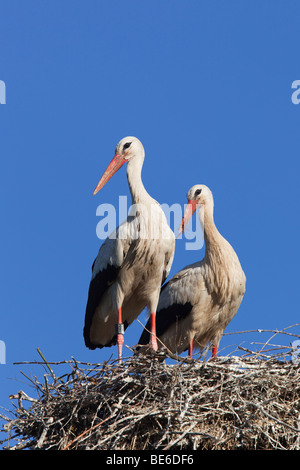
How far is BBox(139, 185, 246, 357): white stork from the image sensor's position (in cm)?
888

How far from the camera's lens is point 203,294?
29.1 feet

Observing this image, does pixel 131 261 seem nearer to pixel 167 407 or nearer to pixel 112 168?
pixel 112 168

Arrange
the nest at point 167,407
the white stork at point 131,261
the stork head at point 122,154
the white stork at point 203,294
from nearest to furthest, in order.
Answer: the nest at point 167,407, the white stork at point 131,261, the stork head at point 122,154, the white stork at point 203,294

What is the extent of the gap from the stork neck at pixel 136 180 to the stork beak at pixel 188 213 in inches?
27.0

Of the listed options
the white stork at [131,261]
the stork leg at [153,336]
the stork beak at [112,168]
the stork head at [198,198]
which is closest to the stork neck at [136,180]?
the white stork at [131,261]

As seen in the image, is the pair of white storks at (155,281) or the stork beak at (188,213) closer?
the pair of white storks at (155,281)

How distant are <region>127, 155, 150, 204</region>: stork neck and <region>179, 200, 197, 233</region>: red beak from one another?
70 centimetres

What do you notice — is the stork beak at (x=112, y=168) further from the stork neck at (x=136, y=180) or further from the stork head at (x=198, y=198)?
the stork head at (x=198, y=198)

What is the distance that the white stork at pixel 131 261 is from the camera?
822 centimetres

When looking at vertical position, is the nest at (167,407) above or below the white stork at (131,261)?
below

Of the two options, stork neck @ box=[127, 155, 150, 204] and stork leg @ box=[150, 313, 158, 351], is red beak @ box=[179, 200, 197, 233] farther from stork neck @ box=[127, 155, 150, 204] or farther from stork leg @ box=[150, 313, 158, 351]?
stork leg @ box=[150, 313, 158, 351]

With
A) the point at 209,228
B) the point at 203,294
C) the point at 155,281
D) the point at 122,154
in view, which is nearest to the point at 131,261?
the point at 155,281

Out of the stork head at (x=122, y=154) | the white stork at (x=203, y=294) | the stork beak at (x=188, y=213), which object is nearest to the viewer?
the stork head at (x=122, y=154)

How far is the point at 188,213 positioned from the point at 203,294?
0.80 m
